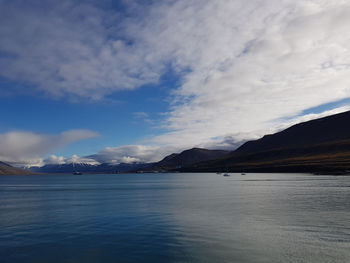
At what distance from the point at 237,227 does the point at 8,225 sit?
34.9 metres

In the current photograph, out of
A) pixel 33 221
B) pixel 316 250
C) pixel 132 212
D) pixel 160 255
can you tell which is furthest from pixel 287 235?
pixel 33 221

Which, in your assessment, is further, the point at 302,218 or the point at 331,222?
the point at 302,218

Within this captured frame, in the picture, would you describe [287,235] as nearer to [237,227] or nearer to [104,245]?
[237,227]

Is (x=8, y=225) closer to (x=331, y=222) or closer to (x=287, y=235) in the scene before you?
(x=287, y=235)

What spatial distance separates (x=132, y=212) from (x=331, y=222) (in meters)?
34.0

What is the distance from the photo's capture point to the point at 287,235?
33.3m

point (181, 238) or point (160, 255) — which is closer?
point (160, 255)

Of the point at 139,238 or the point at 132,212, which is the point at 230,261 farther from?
the point at 132,212

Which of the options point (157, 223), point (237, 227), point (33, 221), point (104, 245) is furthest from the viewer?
point (33, 221)

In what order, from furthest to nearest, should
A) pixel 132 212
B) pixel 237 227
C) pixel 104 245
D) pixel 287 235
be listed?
pixel 132 212 → pixel 237 227 → pixel 287 235 → pixel 104 245

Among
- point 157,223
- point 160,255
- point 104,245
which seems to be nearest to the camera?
point 160,255

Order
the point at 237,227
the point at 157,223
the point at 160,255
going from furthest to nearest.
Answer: the point at 157,223, the point at 237,227, the point at 160,255

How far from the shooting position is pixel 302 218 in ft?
143

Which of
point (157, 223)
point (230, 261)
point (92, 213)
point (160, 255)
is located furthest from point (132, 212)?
point (230, 261)
